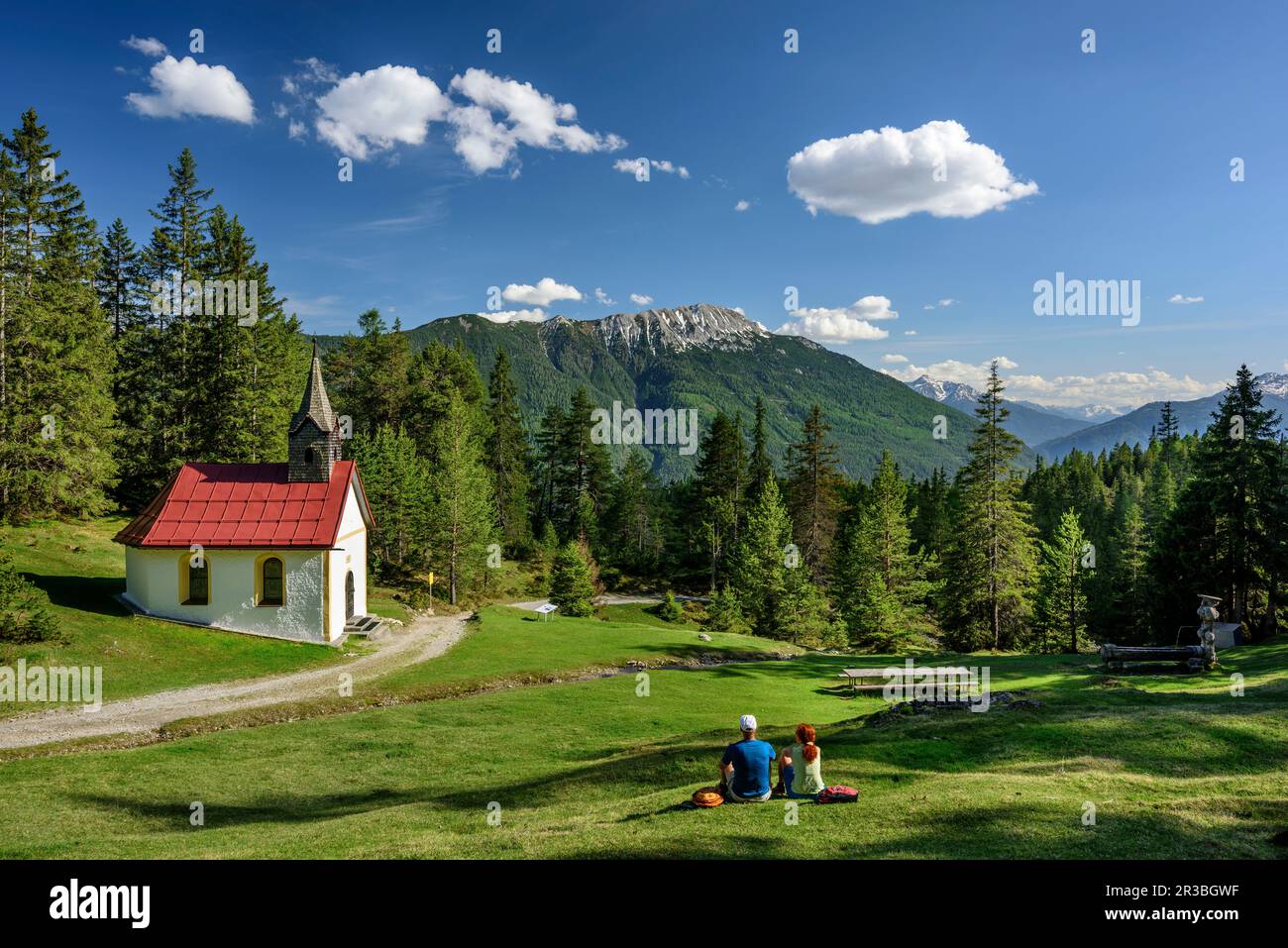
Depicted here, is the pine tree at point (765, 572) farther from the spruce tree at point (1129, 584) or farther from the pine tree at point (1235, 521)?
the spruce tree at point (1129, 584)

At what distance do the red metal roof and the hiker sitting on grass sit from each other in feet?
84.0

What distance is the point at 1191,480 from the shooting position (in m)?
40.6

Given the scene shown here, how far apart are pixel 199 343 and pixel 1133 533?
7699 cm

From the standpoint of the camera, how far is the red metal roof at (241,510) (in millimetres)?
30047

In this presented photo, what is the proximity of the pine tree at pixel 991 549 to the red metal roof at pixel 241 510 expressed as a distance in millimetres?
37378

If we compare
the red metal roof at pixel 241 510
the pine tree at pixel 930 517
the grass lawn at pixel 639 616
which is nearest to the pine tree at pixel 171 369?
the red metal roof at pixel 241 510

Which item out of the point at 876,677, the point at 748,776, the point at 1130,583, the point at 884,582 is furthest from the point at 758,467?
the point at 748,776

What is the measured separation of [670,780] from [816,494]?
46.5 meters

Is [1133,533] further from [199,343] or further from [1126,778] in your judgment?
[199,343]

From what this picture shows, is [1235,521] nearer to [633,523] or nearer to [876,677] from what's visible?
[876,677]

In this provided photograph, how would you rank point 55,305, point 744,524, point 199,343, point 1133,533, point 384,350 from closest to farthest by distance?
point 55,305
point 199,343
point 1133,533
point 384,350
point 744,524
